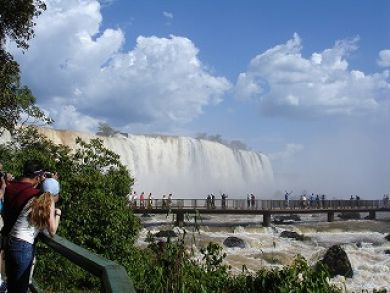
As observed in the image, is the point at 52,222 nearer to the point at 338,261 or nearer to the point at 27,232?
the point at 27,232

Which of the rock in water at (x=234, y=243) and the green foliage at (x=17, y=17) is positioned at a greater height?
the green foliage at (x=17, y=17)

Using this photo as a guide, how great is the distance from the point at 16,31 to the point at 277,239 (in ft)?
74.2

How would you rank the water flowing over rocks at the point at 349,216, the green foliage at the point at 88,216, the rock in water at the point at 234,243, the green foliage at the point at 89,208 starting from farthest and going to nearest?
the water flowing over rocks at the point at 349,216, the rock in water at the point at 234,243, the green foliage at the point at 89,208, the green foliage at the point at 88,216

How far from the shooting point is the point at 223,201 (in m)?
44.6

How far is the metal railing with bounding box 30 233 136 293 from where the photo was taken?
2.40 metres

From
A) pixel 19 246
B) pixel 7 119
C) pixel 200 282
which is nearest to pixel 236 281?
pixel 200 282

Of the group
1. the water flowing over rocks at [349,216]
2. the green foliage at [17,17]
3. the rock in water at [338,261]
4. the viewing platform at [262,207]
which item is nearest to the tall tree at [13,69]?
the green foliage at [17,17]

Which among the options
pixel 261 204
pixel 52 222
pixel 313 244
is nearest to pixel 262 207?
pixel 261 204

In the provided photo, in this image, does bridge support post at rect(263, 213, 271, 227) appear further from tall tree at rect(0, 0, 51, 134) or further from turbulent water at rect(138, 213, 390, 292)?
tall tree at rect(0, 0, 51, 134)

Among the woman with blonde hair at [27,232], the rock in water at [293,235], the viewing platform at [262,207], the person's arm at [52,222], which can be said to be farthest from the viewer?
the viewing platform at [262,207]

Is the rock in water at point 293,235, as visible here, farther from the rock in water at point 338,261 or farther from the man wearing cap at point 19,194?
the man wearing cap at point 19,194

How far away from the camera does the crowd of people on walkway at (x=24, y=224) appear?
4.46 metres

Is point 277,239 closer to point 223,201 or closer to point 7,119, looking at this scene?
point 223,201

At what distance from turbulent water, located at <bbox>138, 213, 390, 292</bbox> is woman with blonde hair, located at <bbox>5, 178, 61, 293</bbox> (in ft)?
27.6
